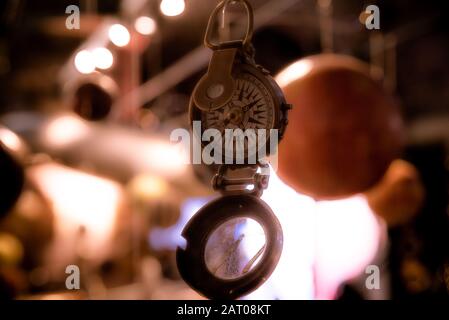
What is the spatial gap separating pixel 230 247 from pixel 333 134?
77cm

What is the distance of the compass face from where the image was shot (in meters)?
1.29

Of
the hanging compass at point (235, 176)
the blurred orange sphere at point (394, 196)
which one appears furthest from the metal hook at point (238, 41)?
the blurred orange sphere at point (394, 196)

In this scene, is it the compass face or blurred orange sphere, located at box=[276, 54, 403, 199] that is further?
blurred orange sphere, located at box=[276, 54, 403, 199]

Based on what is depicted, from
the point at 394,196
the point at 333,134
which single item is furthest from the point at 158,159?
the point at 333,134

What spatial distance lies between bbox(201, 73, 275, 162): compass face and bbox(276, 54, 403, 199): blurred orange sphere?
21.1 inches

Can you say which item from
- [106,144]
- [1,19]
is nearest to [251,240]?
[1,19]

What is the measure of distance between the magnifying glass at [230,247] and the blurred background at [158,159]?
1.13 meters

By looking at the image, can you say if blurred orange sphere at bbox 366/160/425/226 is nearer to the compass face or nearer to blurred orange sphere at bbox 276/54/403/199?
blurred orange sphere at bbox 276/54/403/199

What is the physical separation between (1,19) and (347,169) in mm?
1758

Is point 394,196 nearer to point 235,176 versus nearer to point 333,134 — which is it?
point 333,134

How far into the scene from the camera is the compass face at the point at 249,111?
1291 millimetres

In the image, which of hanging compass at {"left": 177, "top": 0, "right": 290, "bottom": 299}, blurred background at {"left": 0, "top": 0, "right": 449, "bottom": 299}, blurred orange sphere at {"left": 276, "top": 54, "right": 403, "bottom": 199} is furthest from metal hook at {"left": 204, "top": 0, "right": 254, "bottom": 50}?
blurred background at {"left": 0, "top": 0, "right": 449, "bottom": 299}

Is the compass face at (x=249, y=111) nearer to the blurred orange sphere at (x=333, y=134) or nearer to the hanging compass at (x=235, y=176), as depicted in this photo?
the hanging compass at (x=235, y=176)

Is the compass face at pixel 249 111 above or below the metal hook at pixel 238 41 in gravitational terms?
below
